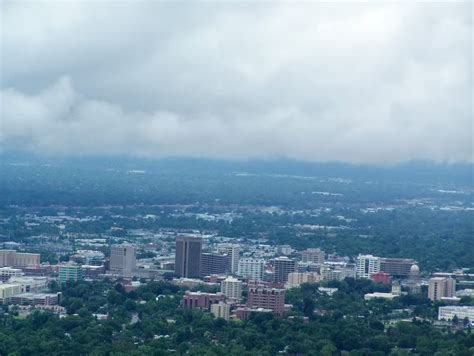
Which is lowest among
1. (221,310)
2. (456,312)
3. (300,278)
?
(221,310)

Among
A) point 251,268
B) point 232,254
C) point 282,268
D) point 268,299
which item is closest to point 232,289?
point 268,299

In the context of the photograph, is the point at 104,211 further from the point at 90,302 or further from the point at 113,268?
the point at 90,302

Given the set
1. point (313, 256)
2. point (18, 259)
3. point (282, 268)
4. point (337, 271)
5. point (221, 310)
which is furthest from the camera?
point (313, 256)

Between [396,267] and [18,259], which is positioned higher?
[396,267]

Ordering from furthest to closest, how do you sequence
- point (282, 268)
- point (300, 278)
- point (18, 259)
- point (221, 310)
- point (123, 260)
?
point (18, 259), point (123, 260), point (282, 268), point (300, 278), point (221, 310)

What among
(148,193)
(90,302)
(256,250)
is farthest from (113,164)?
(90,302)

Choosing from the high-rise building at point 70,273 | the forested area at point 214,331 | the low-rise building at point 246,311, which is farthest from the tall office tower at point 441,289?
the high-rise building at point 70,273

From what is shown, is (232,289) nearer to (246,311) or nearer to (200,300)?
(200,300)
